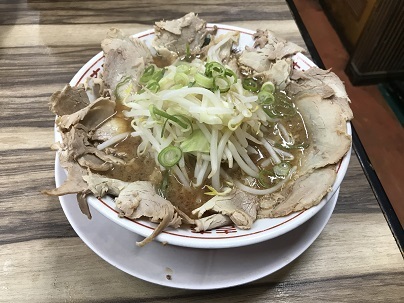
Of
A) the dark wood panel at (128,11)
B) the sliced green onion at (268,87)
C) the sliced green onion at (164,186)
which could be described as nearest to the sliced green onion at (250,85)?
the sliced green onion at (268,87)

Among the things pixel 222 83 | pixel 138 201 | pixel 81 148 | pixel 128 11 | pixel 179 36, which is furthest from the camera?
pixel 128 11

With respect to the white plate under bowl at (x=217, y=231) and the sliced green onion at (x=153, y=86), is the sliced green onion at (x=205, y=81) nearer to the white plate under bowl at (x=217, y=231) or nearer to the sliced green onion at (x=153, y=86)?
the sliced green onion at (x=153, y=86)

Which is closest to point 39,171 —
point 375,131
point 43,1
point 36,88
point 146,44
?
point 36,88

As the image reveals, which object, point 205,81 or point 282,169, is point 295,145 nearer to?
point 282,169

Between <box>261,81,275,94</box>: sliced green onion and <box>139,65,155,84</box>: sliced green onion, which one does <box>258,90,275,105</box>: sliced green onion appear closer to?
<box>261,81,275,94</box>: sliced green onion

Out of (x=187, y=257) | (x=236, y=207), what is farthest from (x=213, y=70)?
(x=187, y=257)

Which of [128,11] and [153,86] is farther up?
[153,86]

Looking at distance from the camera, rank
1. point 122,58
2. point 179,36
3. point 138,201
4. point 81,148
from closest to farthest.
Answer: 1. point 138,201
2. point 81,148
3. point 122,58
4. point 179,36

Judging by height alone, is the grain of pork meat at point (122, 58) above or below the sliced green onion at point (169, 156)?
above

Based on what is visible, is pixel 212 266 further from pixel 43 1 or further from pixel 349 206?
pixel 43 1
